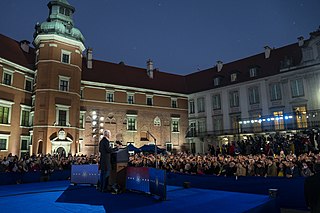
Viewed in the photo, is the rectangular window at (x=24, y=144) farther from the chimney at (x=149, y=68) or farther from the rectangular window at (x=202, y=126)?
the rectangular window at (x=202, y=126)

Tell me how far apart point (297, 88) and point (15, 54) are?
121 ft

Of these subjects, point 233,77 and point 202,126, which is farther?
point 202,126

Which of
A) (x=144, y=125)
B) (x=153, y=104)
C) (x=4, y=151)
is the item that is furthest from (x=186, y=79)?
(x=4, y=151)

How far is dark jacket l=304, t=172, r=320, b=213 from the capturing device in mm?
4098

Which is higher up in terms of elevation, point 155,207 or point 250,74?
point 250,74

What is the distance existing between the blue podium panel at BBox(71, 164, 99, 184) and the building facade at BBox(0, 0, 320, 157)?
1301 centimetres

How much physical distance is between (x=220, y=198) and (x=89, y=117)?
96.7 ft

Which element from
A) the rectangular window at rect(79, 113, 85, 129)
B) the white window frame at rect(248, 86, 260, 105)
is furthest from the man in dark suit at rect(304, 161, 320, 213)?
the white window frame at rect(248, 86, 260, 105)

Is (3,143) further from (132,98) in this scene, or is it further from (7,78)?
(132,98)

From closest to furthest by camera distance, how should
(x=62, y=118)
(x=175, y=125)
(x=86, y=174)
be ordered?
(x=86, y=174) < (x=62, y=118) < (x=175, y=125)

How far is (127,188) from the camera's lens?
1152cm

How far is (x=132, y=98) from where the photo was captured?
41.2m

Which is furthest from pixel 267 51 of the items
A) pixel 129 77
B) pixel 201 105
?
pixel 129 77

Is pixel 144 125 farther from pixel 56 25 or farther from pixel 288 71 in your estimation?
pixel 288 71
